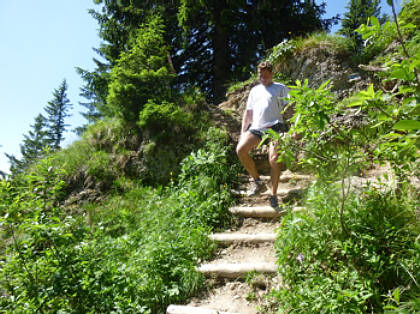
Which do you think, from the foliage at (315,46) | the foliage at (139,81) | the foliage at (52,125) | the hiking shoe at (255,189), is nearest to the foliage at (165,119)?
the foliage at (139,81)

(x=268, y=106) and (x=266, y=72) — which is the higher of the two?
(x=266, y=72)

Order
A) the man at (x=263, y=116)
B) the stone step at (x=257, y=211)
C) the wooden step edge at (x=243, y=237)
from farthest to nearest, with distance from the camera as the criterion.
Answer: the man at (x=263, y=116)
the stone step at (x=257, y=211)
the wooden step edge at (x=243, y=237)

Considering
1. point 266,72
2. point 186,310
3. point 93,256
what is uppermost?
point 266,72

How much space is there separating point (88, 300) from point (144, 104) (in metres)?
4.07

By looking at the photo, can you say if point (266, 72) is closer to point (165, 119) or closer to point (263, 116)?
point (263, 116)

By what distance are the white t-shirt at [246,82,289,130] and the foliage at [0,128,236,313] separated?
128cm

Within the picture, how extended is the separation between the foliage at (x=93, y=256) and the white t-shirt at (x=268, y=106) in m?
1.28

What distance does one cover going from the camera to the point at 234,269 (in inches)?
103

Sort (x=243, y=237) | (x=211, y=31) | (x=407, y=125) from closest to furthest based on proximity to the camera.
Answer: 1. (x=407, y=125)
2. (x=243, y=237)
3. (x=211, y=31)

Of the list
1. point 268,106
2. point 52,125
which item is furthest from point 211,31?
point 52,125

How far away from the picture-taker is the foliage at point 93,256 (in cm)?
220

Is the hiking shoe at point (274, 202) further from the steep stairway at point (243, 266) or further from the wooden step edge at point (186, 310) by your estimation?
the wooden step edge at point (186, 310)

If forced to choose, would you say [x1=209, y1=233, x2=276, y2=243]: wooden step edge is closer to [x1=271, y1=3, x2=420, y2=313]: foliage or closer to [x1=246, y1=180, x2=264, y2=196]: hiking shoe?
[x1=271, y1=3, x2=420, y2=313]: foliage

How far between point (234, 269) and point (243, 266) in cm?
11
